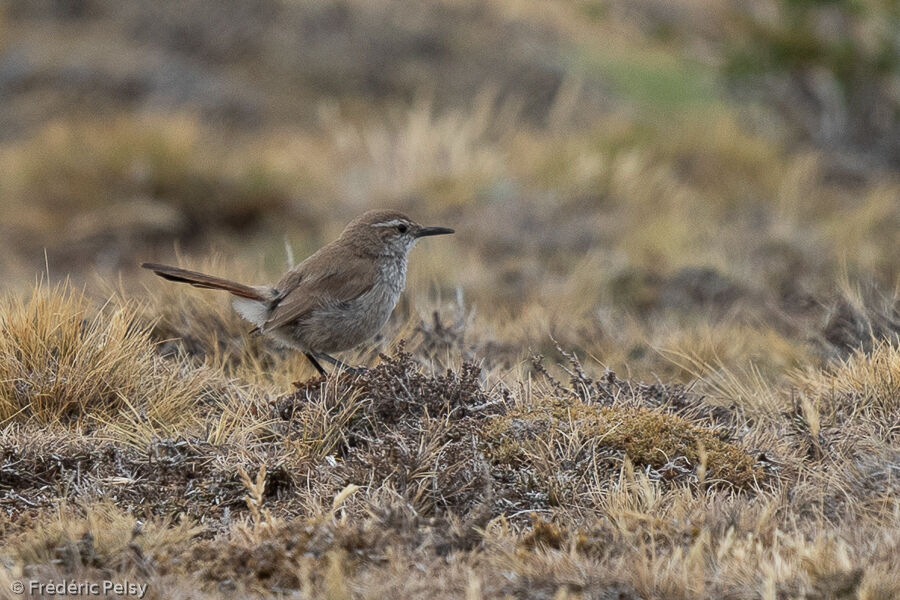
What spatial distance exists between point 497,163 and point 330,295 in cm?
686

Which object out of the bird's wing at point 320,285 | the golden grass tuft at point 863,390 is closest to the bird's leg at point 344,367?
the bird's wing at point 320,285

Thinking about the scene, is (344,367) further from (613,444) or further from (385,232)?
(613,444)

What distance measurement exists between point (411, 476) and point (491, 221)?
689cm

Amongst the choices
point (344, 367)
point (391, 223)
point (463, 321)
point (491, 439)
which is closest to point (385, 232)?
point (391, 223)

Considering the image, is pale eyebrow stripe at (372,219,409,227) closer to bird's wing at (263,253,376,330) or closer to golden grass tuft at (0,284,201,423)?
bird's wing at (263,253,376,330)

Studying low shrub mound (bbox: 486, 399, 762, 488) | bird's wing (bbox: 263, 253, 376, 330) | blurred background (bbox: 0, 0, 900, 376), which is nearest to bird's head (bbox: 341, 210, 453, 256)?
bird's wing (bbox: 263, 253, 376, 330)

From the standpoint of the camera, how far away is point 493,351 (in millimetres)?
6570

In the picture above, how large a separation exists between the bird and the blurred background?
2.32 ft

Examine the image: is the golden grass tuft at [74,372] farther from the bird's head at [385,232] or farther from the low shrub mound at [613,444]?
the low shrub mound at [613,444]

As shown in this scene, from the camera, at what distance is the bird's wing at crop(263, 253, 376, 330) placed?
5.55 m

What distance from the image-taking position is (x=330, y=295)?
561cm

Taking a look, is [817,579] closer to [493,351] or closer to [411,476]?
[411,476]

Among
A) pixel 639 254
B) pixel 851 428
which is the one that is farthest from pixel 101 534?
pixel 639 254

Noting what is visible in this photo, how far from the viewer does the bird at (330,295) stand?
554cm
